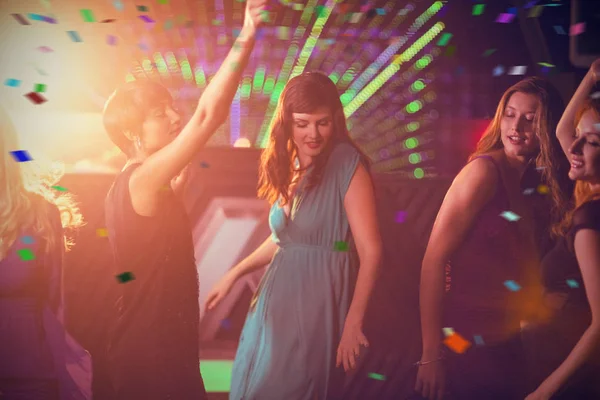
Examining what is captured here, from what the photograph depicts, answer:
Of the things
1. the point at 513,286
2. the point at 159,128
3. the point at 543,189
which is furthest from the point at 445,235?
the point at 159,128

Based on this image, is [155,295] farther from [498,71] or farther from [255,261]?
[498,71]

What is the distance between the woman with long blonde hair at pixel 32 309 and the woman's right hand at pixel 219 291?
18.4 inches

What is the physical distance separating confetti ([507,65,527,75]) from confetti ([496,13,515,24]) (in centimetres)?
19

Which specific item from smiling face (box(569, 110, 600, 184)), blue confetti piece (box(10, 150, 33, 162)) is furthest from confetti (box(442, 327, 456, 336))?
blue confetti piece (box(10, 150, 33, 162))

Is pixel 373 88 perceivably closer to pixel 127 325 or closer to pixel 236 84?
pixel 236 84

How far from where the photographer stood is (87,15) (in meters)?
2.23

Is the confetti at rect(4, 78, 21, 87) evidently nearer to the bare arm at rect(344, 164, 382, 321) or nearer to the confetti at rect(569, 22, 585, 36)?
the bare arm at rect(344, 164, 382, 321)

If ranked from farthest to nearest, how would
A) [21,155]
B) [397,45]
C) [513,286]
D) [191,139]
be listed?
1. [397,45]
2. [513,286]
3. [21,155]
4. [191,139]

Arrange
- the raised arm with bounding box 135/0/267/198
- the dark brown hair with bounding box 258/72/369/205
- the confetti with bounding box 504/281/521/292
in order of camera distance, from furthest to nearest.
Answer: the confetti with bounding box 504/281/521/292 → the dark brown hair with bounding box 258/72/369/205 → the raised arm with bounding box 135/0/267/198

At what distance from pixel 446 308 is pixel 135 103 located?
1.37 m

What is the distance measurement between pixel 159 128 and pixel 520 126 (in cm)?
137

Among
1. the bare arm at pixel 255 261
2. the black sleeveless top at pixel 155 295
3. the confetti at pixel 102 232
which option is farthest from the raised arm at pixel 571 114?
the confetti at pixel 102 232

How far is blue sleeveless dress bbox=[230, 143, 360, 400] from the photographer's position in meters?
2.09

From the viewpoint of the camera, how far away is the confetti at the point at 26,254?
209 cm
